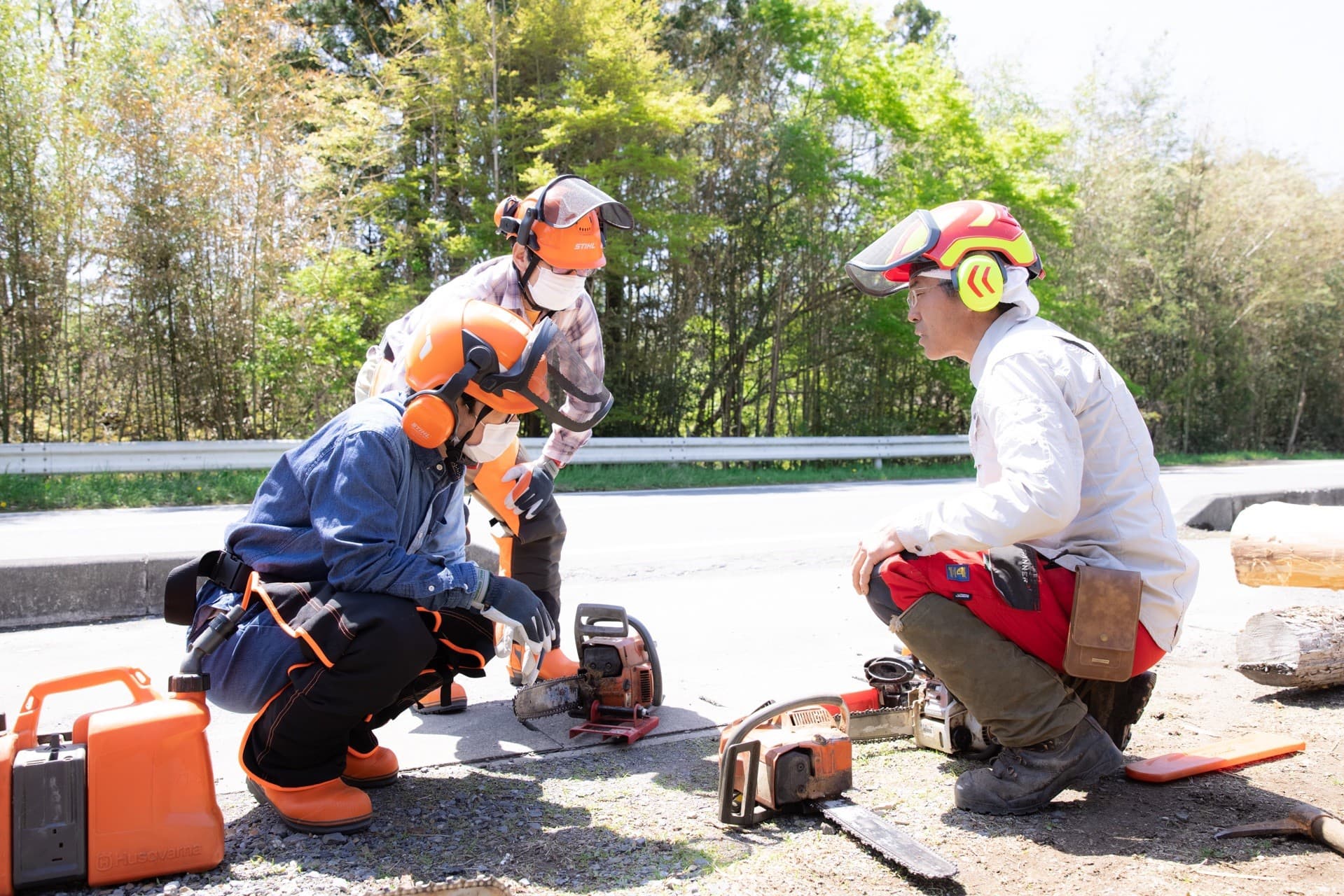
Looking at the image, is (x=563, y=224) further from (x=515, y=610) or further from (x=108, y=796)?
(x=108, y=796)

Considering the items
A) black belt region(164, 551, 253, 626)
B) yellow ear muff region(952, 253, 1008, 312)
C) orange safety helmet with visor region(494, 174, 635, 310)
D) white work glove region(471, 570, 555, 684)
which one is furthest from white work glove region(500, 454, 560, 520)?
yellow ear muff region(952, 253, 1008, 312)

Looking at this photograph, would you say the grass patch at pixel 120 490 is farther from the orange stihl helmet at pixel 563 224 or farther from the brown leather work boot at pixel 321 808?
the brown leather work boot at pixel 321 808

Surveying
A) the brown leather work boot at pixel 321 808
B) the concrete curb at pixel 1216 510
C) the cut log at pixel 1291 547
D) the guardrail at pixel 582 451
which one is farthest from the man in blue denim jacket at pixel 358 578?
the concrete curb at pixel 1216 510

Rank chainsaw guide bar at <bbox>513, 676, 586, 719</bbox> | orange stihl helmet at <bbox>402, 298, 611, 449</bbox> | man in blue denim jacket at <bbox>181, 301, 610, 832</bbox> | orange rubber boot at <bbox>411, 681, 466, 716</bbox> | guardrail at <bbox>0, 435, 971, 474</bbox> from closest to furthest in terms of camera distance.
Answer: man in blue denim jacket at <bbox>181, 301, 610, 832</bbox>, orange stihl helmet at <bbox>402, 298, 611, 449</bbox>, chainsaw guide bar at <bbox>513, 676, 586, 719</bbox>, orange rubber boot at <bbox>411, 681, 466, 716</bbox>, guardrail at <bbox>0, 435, 971, 474</bbox>

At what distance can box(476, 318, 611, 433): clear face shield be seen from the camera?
2.80 meters

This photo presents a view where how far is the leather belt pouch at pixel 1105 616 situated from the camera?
2.81 m

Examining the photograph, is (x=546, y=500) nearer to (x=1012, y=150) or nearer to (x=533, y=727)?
(x=533, y=727)

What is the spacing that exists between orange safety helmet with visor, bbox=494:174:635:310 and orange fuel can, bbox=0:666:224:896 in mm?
2099

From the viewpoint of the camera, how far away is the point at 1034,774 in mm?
2926

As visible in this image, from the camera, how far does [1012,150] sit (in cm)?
2011

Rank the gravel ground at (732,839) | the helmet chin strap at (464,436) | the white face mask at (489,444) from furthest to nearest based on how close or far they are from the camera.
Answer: the white face mask at (489,444) → the helmet chin strap at (464,436) → the gravel ground at (732,839)

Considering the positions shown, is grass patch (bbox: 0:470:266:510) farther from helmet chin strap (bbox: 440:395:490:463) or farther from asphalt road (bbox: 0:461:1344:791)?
helmet chin strap (bbox: 440:395:490:463)

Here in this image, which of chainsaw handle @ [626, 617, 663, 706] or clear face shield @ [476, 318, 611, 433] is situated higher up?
clear face shield @ [476, 318, 611, 433]

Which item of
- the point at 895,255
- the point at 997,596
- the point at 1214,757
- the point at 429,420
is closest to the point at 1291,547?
the point at 1214,757
